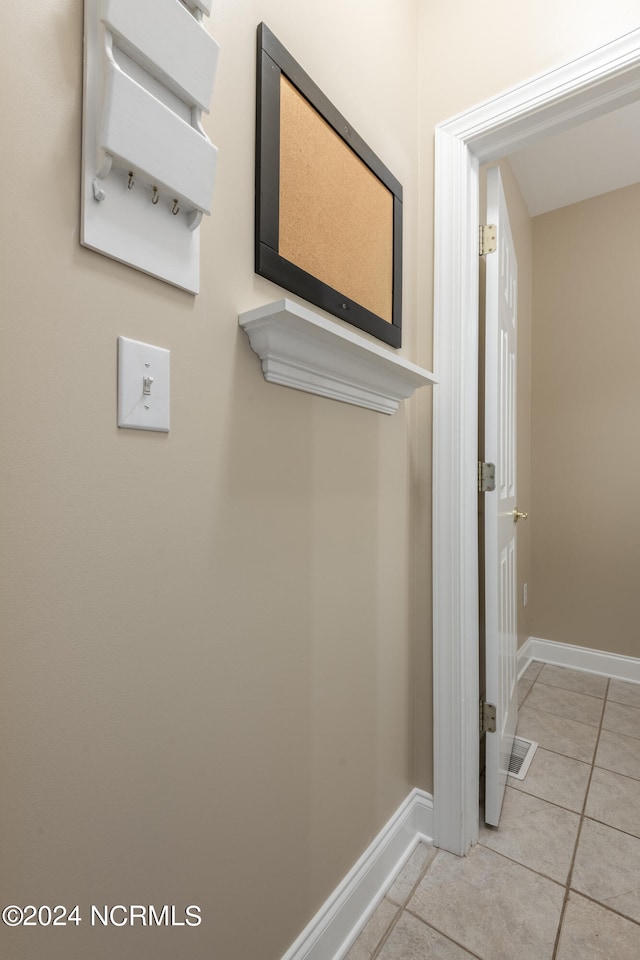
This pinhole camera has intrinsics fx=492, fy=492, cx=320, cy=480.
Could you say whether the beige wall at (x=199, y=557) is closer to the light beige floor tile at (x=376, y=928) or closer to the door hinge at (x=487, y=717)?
the light beige floor tile at (x=376, y=928)

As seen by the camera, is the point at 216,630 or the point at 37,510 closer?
the point at 37,510

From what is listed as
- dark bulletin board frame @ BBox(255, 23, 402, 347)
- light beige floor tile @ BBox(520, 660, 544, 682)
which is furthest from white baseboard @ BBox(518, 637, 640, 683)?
dark bulletin board frame @ BBox(255, 23, 402, 347)

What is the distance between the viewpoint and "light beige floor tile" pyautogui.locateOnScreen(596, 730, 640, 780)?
6.00 ft

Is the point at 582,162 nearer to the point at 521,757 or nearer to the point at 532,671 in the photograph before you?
the point at 532,671

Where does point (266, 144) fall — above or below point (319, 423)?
above

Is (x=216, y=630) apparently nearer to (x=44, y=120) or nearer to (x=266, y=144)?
(x=44, y=120)

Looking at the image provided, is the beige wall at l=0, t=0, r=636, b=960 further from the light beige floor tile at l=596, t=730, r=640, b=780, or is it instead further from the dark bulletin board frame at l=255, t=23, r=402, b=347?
the light beige floor tile at l=596, t=730, r=640, b=780

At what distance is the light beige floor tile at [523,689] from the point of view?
2404 mm

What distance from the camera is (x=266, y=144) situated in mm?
881

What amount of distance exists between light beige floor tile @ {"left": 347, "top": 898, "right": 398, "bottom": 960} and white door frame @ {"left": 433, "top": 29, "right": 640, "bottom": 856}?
0.27 metres

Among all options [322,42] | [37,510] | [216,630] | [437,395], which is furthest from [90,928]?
[322,42]

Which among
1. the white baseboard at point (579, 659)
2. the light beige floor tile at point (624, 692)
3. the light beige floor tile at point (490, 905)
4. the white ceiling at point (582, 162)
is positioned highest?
the white ceiling at point (582, 162)

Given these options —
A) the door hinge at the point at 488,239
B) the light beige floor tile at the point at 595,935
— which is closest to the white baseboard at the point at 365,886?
the light beige floor tile at the point at 595,935

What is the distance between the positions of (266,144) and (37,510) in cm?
75
